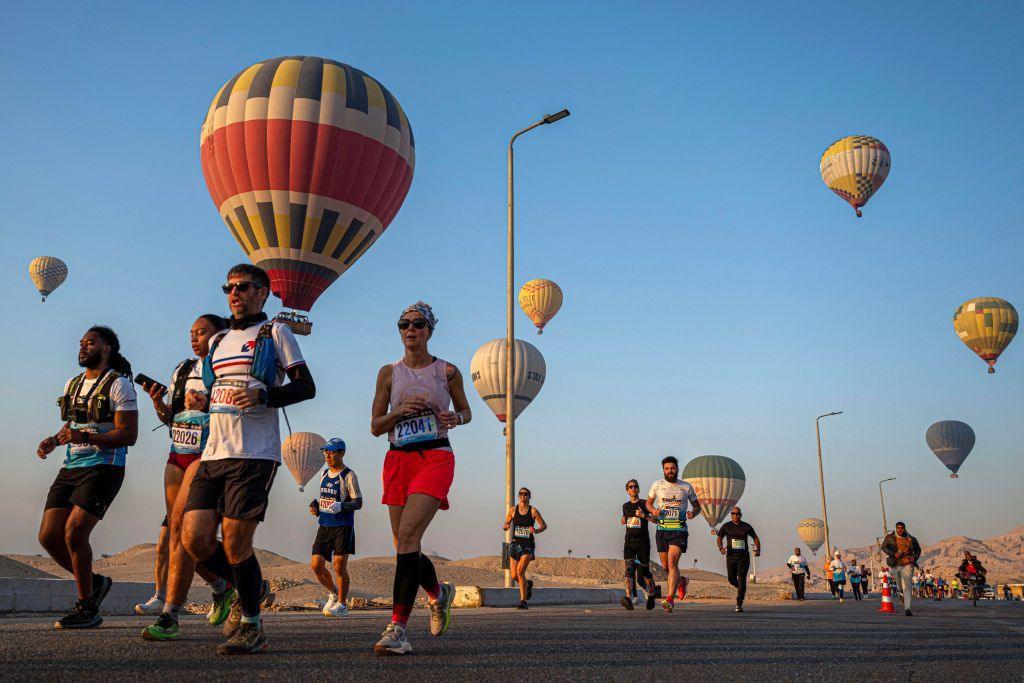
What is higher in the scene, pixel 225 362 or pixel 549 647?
pixel 225 362

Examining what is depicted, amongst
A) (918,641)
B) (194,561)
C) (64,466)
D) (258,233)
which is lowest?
(918,641)

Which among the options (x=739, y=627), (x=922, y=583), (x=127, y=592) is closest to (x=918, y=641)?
(x=739, y=627)

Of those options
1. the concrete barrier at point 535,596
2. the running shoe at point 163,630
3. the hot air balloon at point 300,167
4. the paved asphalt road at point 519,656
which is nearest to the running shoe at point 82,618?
the paved asphalt road at point 519,656

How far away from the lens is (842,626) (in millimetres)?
10078

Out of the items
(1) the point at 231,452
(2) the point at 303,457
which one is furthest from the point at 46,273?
(1) the point at 231,452

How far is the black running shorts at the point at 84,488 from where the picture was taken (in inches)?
286

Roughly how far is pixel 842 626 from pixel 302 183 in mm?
19868

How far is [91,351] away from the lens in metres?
7.44

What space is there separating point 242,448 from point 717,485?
204ft

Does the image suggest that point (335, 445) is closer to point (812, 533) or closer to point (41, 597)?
point (41, 597)

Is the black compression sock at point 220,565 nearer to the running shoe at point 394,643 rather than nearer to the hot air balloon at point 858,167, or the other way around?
the running shoe at point 394,643

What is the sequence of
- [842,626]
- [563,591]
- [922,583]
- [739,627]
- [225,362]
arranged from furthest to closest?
[922,583] < [563,591] < [842,626] < [739,627] < [225,362]

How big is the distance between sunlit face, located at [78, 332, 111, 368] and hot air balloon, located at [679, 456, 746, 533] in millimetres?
59615

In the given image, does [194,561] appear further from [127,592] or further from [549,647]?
[127,592]
